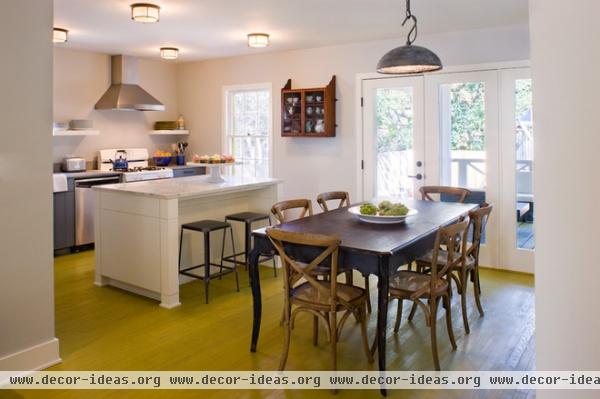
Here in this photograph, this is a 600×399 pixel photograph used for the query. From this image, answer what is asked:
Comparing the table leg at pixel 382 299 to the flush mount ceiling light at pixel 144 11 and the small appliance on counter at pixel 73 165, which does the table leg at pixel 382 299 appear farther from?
the small appliance on counter at pixel 73 165

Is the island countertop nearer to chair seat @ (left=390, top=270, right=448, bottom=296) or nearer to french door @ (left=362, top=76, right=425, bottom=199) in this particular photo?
french door @ (left=362, top=76, right=425, bottom=199)

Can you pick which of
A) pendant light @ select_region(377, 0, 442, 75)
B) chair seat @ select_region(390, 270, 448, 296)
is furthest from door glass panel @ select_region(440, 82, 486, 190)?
chair seat @ select_region(390, 270, 448, 296)

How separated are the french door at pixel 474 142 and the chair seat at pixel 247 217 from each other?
6.16 feet

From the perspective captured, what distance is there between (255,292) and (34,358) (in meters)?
1.38

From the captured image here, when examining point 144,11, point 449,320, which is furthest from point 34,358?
point 144,11

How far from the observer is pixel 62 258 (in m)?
5.66

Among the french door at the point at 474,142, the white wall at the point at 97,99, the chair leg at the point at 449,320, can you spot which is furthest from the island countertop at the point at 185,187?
the white wall at the point at 97,99

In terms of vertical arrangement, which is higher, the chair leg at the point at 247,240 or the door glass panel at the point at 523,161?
the door glass panel at the point at 523,161

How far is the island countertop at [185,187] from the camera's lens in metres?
4.07

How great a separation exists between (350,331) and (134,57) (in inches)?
218

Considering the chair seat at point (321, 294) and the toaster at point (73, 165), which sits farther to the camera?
the toaster at point (73, 165)

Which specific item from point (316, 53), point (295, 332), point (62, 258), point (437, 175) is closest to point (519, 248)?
point (437, 175)

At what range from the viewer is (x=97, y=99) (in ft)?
22.4

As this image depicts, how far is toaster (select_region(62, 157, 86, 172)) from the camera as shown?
6117 millimetres
